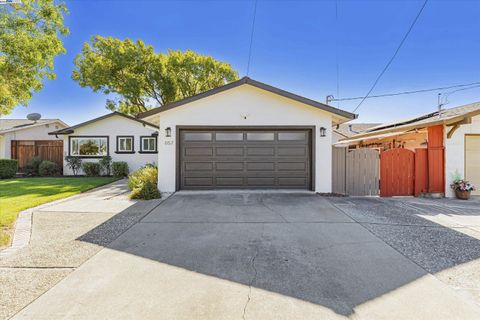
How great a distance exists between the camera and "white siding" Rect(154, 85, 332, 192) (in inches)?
358

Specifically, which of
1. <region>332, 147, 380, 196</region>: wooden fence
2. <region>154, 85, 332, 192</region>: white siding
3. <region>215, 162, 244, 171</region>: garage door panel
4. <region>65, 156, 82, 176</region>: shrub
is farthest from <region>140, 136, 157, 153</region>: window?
<region>332, 147, 380, 196</region>: wooden fence

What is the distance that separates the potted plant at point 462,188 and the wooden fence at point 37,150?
21.8 metres

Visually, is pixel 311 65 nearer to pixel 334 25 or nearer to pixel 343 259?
pixel 334 25

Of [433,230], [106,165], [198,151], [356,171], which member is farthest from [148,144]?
[433,230]

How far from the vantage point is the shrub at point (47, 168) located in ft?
50.5

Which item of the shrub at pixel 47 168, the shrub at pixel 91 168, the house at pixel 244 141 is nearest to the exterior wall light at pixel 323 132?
the house at pixel 244 141

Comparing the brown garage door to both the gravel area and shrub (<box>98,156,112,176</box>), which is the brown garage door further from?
shrub (<box>98,156,112,176</box>)

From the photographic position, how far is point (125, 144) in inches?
626

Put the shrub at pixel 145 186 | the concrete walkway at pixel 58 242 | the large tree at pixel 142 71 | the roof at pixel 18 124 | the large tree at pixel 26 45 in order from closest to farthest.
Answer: the concrete walkway at pixel 58 242, the large tree at pixel 26 45, the shrub at pixel 145 186, the roof at pixel 18 124, the large tree at pixel 142 71

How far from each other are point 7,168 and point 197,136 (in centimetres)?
1287

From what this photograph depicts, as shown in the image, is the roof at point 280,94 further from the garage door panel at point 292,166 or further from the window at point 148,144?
the window at point 148,144

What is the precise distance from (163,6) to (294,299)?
1293cm

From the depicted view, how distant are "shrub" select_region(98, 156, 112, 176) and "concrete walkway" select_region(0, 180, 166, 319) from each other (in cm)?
843

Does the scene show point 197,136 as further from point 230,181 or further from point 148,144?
point 148,144
